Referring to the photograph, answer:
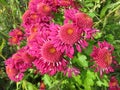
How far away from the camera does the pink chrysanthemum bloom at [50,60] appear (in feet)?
5.52

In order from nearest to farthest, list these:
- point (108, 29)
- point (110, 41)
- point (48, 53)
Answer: point (48, 53) < point (110, 41) < point (108, 29)

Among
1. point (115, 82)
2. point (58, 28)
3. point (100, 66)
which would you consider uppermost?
point (58, 28)

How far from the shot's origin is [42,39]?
5.59 ft

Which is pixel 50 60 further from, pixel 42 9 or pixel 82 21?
pixel 42 9

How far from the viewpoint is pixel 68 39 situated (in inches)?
64.7

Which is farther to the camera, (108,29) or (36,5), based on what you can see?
(108,29)

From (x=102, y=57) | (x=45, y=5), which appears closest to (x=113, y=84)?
(x=102, y=57)

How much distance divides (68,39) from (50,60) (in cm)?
15

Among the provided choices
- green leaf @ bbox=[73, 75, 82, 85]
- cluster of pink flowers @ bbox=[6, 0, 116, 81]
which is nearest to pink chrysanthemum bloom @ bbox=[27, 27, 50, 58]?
cluster of pink flowers @ bbox=[6, 0, 116, 81]

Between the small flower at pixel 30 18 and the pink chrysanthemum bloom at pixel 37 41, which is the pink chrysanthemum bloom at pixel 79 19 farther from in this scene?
the small flower at pixel 30 18

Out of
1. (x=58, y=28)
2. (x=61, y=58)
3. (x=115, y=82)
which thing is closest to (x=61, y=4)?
(x=58, y=28)

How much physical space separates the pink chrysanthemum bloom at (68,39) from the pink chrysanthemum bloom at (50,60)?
0.04 meters

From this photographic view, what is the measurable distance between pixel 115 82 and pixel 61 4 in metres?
0.58

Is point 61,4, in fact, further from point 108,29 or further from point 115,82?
point 115,82
